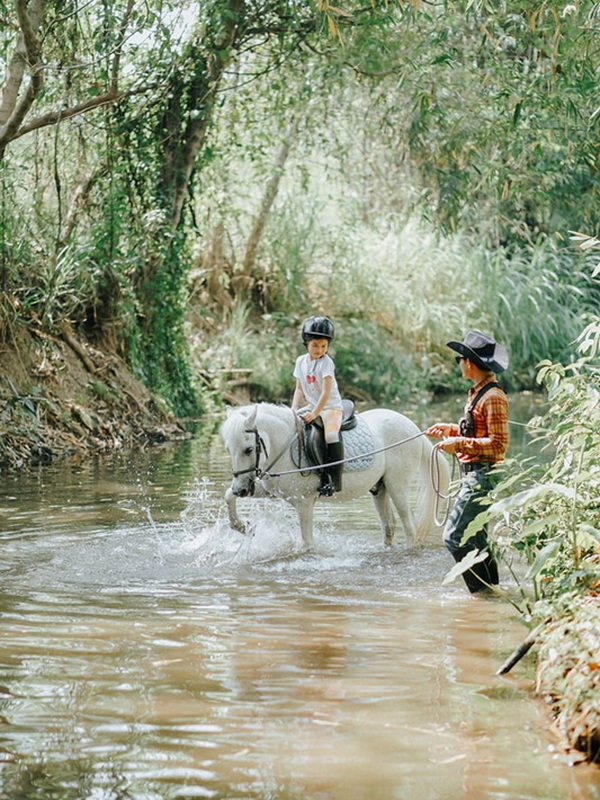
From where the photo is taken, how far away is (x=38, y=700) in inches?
201

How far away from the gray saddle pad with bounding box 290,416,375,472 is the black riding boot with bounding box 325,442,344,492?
0.08 meters

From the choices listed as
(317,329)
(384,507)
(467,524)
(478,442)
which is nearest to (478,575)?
(467,524)

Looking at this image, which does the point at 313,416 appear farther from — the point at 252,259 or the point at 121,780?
the point at 252,259

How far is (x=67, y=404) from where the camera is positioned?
16172 millimetres

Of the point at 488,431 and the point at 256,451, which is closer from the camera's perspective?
the point at 488,431

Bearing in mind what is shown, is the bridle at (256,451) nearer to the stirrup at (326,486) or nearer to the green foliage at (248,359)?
the stirrup at (326,486)

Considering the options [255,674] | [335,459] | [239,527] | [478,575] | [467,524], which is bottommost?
[255,674]

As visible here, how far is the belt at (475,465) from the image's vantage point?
7.75 metres

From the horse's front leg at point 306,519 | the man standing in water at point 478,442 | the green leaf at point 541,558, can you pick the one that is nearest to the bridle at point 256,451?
the horse's front leg at point 306,519

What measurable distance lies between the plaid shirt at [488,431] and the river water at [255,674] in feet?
3.21

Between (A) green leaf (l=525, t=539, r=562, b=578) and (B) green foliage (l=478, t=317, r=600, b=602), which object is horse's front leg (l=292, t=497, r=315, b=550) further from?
(A) green leaf (l=525, t=539, r=562, b=578)

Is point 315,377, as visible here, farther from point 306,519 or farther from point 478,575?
point 478,575

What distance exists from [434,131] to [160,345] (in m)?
6.07

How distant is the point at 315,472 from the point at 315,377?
77 cm
